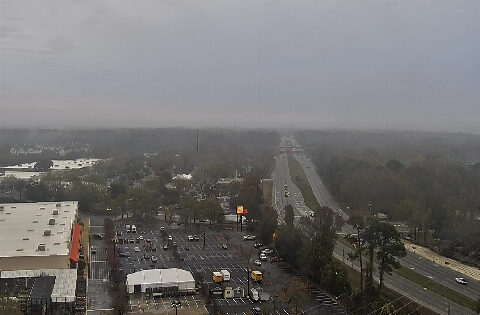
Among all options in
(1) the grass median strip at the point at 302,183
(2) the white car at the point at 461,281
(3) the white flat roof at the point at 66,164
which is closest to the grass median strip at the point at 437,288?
(2) the white car at the point at 461,281

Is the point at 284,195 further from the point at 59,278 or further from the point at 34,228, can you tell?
the point at 59,278

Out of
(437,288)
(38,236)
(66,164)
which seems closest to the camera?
(437,288)

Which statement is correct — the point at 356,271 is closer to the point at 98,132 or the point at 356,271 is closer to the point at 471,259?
the point at 471,259

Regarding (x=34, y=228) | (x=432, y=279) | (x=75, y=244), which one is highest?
(x=34, y=228)

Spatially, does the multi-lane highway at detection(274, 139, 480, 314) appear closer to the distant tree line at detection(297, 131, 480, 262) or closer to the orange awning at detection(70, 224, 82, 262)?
the distant tree line at detection(297, 131, 480, 262)

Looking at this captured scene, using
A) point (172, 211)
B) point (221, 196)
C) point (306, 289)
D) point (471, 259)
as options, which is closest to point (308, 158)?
point (221, 196)

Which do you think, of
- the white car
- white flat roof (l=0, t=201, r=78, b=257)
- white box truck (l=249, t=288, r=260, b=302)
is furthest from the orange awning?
the white car

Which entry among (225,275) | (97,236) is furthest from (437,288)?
(97,236)
